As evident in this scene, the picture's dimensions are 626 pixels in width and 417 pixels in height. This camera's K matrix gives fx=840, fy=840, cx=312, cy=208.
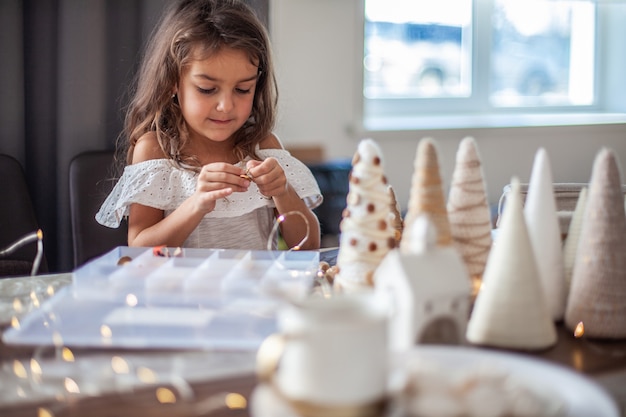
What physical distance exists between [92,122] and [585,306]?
5.95 ft

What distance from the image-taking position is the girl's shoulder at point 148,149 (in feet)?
6.15

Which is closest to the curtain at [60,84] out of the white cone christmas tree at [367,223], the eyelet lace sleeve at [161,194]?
the eyelet lace sleeve at [161,194]

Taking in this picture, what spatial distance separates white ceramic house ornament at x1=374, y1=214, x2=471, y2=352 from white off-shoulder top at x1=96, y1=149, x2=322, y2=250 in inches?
39.6

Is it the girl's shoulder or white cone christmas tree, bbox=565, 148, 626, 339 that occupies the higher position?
the girl's shoulder

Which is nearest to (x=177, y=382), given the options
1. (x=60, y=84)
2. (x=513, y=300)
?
(x=513, y=300)

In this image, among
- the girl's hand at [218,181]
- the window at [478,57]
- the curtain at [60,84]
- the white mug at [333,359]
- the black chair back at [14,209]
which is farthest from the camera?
the window at [478,57]

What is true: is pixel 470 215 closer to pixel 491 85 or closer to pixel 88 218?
pixel 88 218

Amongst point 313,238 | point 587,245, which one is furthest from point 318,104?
point 587,245

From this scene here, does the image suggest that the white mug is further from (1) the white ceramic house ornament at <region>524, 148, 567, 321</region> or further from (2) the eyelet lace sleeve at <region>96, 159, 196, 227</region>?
(2) the eyelet lace sleeve at <region>96, 159, 196, 227</region>

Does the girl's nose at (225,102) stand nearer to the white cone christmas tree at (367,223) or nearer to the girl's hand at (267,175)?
the girl's hand at (267,175)

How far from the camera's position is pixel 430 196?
1021mm

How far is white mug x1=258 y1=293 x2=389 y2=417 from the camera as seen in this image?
2.04ft

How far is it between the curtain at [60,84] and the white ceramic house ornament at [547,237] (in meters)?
1.64

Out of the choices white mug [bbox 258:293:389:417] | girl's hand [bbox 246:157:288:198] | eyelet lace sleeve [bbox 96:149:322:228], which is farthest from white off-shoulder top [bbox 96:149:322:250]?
white mug [bbox 258:293:389:417]
